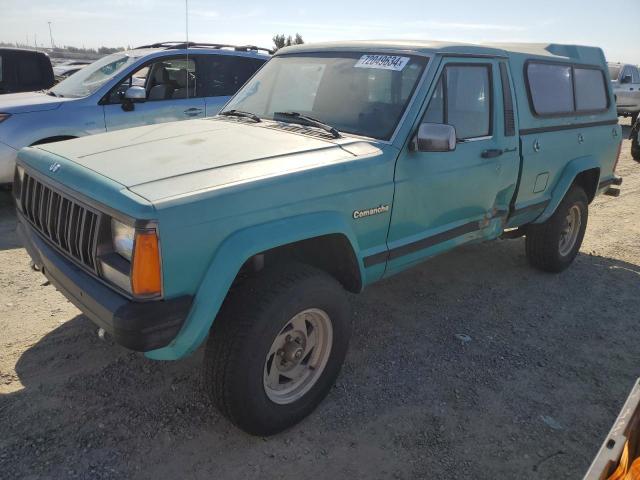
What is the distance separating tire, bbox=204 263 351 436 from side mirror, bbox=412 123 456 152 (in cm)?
97

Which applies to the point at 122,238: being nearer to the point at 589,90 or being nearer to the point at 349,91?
the point at 349,91

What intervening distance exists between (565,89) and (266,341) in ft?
12.2

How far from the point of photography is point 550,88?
4.38 metres

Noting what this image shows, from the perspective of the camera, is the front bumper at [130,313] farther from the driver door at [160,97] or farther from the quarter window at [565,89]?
the driver door at [160,97]

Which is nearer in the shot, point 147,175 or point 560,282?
point 147,175

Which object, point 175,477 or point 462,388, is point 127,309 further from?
point 462,388

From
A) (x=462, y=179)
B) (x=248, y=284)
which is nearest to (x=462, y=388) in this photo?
(x=462, y=179)

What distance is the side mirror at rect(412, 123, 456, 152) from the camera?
115 inches

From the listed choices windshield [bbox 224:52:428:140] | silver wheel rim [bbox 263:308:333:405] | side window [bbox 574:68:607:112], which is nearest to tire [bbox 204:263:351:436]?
silver wheel rim [bbox 263:308:333:405]

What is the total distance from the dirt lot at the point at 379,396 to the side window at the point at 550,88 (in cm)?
165

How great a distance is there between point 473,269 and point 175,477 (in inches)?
142

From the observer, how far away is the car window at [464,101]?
3.36m

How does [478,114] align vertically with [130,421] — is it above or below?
above

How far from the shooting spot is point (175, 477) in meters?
2.43
